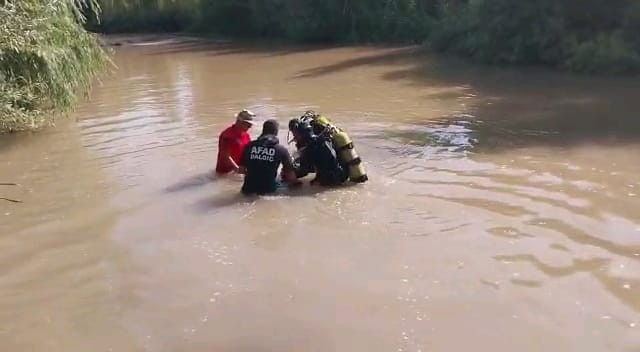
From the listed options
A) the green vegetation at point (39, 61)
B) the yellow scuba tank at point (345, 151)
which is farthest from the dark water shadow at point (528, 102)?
the green vegetation at point (39, 61)

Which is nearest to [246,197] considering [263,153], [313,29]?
[263,153]

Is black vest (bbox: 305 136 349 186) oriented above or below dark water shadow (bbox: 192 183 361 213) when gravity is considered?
above

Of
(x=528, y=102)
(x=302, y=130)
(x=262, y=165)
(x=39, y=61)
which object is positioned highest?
(x=39, y=61)

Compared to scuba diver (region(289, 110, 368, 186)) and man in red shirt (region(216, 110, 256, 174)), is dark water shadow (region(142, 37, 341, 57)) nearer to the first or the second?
man in red shirt (region(216, 110, 256, 174))

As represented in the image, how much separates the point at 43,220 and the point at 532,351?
20.3ft

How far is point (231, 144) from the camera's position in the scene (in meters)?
11.1

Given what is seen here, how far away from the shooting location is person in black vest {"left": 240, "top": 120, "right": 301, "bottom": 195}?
32.4 feet

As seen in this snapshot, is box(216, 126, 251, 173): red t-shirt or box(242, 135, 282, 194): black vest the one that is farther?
box(216, 126, 251, 173): red t-shirt

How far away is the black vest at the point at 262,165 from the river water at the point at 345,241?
0.69ft

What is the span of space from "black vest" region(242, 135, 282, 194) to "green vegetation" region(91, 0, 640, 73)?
15.1m

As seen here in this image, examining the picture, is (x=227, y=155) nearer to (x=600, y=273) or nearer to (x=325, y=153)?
(x=325, y=153)

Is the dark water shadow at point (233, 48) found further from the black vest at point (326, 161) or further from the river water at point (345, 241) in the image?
the black vest at point (326, 161)

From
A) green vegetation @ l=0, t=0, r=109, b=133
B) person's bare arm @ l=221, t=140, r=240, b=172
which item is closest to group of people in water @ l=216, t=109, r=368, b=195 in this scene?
person's bare arm @ l=221, t=140, r=240, b=172

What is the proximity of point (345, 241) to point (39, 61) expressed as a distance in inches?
316
